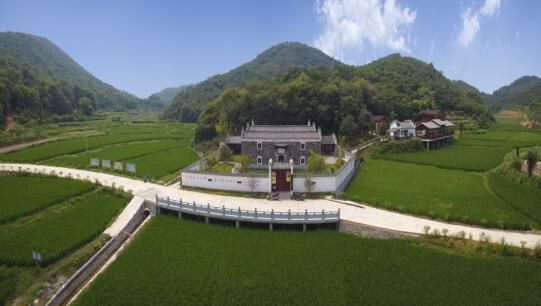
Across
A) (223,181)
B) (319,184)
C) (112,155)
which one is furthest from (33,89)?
(319,184)

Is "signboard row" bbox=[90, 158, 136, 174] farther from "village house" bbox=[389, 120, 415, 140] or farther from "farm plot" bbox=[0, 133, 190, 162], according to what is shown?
"village house" bbox=[389, 120, 415, 140]

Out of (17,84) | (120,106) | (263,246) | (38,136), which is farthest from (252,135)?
(120,106)

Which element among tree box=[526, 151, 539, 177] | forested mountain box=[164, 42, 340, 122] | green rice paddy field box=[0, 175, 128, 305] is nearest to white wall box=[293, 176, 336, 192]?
green rice paddy field box=[0, 175, 128, 305]

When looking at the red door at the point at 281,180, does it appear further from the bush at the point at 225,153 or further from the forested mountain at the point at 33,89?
the forested mountain at the point at 33,89

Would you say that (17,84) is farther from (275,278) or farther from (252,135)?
(275,278)

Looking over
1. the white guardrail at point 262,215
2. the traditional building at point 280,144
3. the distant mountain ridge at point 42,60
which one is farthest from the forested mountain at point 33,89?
the white guardrail at point 262,215
